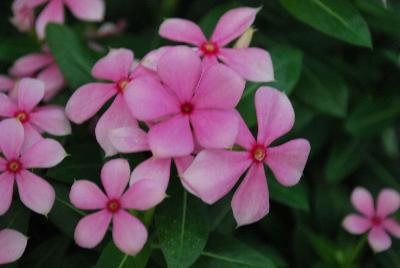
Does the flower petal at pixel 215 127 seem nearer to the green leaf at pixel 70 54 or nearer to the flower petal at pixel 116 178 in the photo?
the flower petal at pixel 116 178

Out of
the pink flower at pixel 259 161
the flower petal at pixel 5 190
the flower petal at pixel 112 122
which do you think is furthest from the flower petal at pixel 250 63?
the flower petal at pixel 5 190

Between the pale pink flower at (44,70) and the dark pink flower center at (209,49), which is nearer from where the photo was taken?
the dark pink flower center at (209,49)

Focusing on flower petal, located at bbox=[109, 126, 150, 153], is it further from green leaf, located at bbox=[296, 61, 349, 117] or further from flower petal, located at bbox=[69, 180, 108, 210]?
green leaf, located at bbox=[296, 61, 349, 117]

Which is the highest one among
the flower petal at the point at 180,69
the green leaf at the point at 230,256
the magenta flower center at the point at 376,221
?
the flower petal at the point at 180,69

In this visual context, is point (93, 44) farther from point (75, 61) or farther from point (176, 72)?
point (176, 72)

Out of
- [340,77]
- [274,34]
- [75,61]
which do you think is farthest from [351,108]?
[75,61]

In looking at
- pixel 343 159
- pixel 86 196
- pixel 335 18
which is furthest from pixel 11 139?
pixel 343 159

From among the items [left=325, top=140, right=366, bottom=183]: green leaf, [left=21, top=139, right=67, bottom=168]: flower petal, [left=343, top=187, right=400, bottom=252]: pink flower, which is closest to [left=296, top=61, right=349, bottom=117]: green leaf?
[left=325, top=140, right=366, bottom=183]: green leaf

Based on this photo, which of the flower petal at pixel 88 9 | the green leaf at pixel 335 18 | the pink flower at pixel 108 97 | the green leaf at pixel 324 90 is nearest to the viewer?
the pink flower at pixel 108 97
